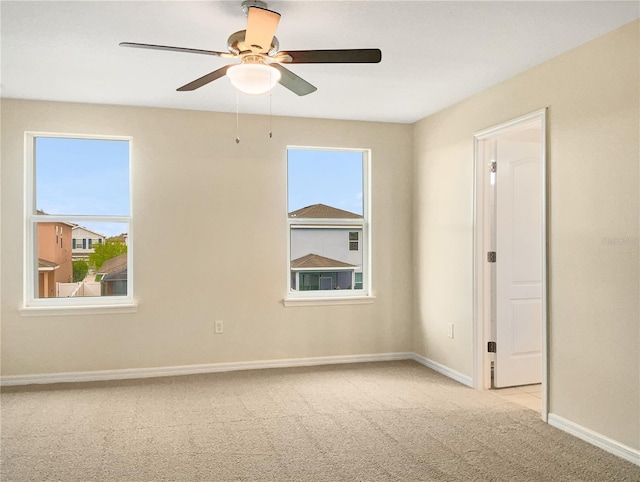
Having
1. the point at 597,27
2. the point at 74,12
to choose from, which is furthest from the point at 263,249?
the point at 597,27

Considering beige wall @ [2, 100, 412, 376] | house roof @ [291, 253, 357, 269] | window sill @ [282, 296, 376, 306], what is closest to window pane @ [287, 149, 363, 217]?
beige wall @ [2, 100, 412, 376]

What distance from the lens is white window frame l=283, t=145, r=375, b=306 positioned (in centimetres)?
511

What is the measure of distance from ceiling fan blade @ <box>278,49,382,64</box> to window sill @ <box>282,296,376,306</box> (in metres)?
2.87

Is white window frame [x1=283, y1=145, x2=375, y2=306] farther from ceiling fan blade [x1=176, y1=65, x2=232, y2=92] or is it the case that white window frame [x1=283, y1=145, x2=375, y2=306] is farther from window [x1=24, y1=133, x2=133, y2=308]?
ceiling fan blade [x1=176, y1=65, x2=232, y2=92]

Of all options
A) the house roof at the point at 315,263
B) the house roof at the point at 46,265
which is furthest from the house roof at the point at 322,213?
the house roof at the point at 46,265

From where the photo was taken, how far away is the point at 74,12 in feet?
9.07

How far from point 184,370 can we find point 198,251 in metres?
1.09

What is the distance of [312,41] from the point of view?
124 inches

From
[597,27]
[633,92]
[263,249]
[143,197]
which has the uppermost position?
[597,27]

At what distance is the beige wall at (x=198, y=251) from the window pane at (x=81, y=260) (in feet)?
0.65

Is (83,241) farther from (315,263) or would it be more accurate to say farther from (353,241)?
(353,241)

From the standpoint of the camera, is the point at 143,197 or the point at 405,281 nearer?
the point at 143,197

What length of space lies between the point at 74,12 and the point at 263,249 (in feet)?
8.85

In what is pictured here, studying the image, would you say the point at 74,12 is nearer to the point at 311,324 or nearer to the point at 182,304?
the point at 182,304
